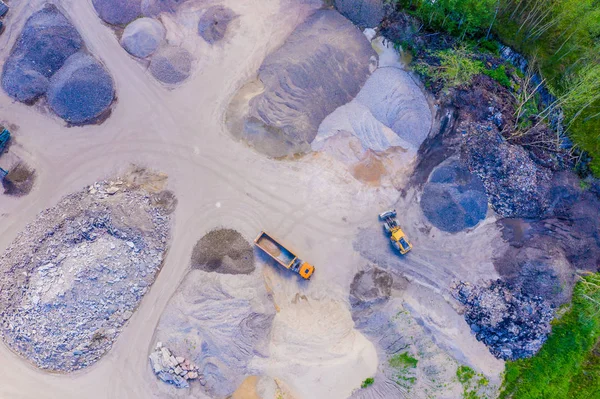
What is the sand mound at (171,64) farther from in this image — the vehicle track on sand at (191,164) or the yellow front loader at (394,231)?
the yellow front loader at (394,231)

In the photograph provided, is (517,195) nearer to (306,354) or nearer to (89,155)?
(306,354)

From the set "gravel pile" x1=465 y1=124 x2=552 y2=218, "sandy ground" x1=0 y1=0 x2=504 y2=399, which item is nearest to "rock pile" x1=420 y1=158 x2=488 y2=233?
"gravel pile" x1=465 y1=124 x2=552 y2=218

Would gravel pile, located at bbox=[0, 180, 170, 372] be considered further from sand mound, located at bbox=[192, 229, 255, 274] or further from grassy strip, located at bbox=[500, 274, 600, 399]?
grassy strip, located at bbox=[500, 274, 600, 399]

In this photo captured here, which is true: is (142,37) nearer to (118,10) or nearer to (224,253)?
(118,10)

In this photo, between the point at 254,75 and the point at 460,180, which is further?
the point at 254,75

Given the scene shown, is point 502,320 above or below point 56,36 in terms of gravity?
below

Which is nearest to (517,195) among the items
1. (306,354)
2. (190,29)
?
(306,354)

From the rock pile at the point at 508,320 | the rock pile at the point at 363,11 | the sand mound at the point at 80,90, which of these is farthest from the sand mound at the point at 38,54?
the rock pile at the point at 508,320
